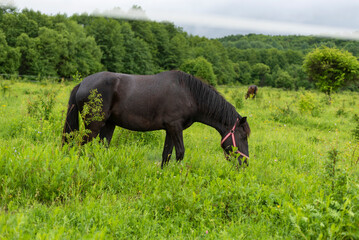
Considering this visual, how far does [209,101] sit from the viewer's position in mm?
4781

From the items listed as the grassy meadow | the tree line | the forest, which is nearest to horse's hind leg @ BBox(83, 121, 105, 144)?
the forest

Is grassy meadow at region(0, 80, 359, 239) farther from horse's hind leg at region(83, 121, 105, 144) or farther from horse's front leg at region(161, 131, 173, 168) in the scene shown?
horse's hind leg at region(83, 121, 105, 144)

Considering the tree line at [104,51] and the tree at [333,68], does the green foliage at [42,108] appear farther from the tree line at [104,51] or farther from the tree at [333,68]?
the tree line at [104,51]

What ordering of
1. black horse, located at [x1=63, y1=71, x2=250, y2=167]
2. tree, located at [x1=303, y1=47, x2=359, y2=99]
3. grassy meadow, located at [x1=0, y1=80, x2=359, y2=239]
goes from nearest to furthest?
grassy meadow, located at [x1=0, y1=80, x2=359, y2=239]
black horse, located at [x1=63, y1=71, x2=250, y2=167]
tree, located at [x1=303, y1=47, x2=359, y2=99]

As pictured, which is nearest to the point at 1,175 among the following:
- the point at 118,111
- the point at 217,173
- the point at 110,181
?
the point at 110,181

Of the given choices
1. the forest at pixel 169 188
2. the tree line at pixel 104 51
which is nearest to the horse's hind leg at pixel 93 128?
the forest at pixel 169 188

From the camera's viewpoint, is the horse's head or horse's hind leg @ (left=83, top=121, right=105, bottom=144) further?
the horse's head

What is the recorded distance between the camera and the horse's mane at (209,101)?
15.7 ft

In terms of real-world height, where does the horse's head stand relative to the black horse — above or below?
below

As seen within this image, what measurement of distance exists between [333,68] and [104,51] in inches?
1847

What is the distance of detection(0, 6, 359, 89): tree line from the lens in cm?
4172

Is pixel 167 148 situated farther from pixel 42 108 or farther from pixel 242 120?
pixel 42 108

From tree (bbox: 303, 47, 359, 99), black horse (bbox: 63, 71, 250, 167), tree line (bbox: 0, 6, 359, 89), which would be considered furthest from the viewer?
tree line (bbox: 0, 6, 359, 89)

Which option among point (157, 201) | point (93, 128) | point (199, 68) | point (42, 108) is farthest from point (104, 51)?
point (157, 201)
